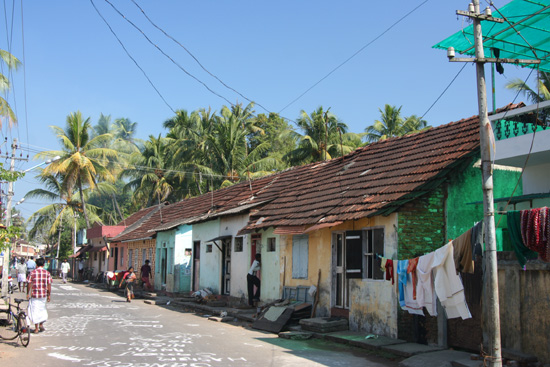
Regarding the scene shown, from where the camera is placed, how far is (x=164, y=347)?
11.0 metres

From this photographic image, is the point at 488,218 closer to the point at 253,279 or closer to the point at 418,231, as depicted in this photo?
the point at 418,231

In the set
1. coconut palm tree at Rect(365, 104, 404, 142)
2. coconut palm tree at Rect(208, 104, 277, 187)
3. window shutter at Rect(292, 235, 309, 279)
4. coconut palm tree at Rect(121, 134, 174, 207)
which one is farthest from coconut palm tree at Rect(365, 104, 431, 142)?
window shutter at Rect(292, 235, 309, 279)

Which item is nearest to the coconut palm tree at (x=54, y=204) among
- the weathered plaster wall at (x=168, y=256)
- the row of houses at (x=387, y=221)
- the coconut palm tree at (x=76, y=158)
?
the coconut palm tree at (x=76, y=158)

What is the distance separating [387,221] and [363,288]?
1771 mm

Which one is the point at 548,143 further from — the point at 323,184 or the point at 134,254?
the point at 134,254

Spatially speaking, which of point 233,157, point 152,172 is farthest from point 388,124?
point 152,172

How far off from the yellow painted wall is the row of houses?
0.02m

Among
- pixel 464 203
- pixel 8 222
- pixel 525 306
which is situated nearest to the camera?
pixel 525 306

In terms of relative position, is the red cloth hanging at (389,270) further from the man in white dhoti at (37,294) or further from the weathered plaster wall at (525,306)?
the man in white dhoti at (37,294)

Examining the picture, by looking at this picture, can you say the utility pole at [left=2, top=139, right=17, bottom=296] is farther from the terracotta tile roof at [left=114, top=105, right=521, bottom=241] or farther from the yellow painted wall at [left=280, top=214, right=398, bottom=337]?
the yellow painted wall at [left=280, top=214, right=398, bottom=337]

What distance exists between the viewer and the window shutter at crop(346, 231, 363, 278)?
43.6ft

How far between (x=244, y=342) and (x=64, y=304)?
1177 cm

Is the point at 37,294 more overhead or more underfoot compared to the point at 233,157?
more underfoot

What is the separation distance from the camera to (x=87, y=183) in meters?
40.6
